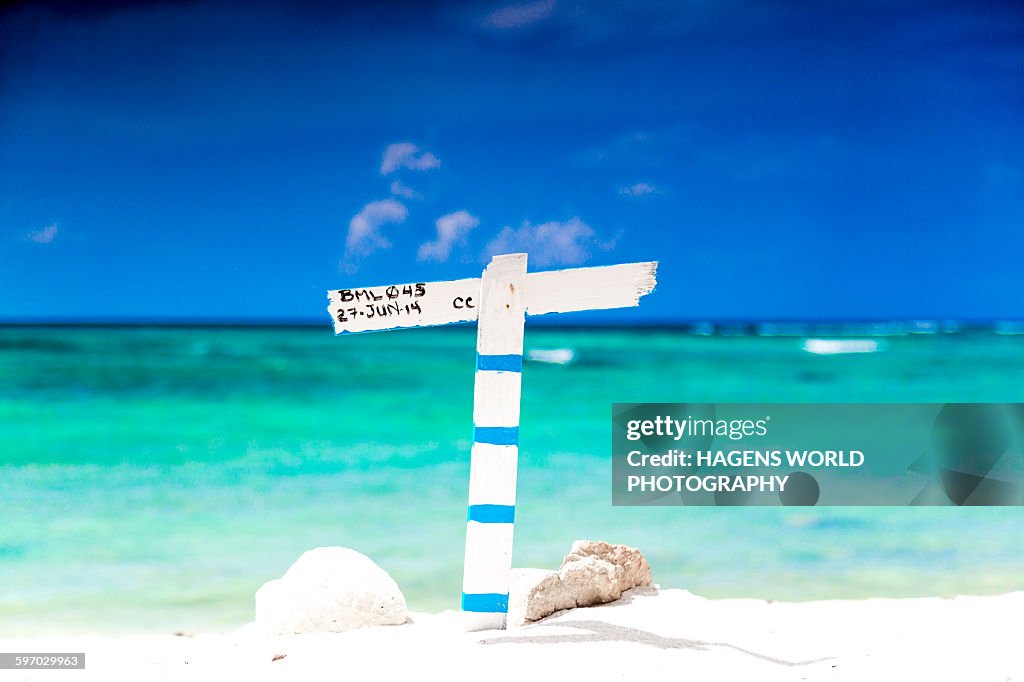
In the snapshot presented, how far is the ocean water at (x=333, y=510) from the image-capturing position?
536 cm

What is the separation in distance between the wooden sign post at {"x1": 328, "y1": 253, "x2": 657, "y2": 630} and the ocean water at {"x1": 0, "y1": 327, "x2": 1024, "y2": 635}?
1.65 meters

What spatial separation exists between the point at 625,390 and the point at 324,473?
929 centimetres

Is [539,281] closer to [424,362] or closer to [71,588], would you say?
[71,588]

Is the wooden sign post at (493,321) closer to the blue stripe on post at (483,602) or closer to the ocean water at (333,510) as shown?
the blue stripe on post at (483,602)

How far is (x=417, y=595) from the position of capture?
5.06 m

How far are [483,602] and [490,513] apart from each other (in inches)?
13.1

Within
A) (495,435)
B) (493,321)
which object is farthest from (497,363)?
(495,435)

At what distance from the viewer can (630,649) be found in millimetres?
3129

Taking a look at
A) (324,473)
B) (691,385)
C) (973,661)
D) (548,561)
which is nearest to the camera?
(973,661)

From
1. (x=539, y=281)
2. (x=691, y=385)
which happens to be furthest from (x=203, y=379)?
(x=539, y=281)

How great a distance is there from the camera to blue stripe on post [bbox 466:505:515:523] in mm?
3307

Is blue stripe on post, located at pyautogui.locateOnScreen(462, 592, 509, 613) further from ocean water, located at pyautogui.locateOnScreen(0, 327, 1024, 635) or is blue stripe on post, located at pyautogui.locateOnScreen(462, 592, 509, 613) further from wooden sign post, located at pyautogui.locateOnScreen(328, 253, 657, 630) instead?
ocean water, located at pyautogui.locateOnScreen(0, 327, 1024, 635)

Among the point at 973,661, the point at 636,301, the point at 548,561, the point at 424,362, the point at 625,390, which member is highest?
the point at 424,362

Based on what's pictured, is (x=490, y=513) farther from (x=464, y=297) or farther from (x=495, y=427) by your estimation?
(x=464, y=297)
